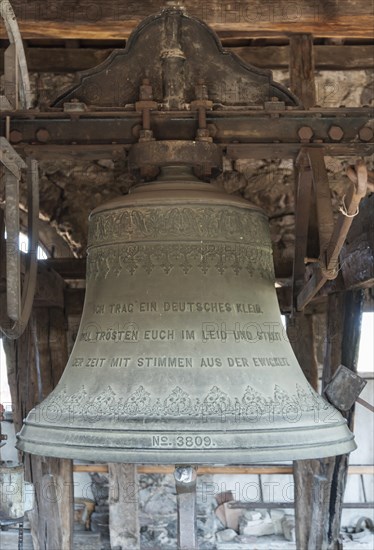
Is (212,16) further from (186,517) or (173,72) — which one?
(186,517)

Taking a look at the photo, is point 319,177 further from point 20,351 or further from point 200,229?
point 20,351

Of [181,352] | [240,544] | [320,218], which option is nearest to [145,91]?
[320,218]

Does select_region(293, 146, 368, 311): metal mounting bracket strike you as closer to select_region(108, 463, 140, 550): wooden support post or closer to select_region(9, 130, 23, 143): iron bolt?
select_region(9, 130, 23, 143): iron bolt

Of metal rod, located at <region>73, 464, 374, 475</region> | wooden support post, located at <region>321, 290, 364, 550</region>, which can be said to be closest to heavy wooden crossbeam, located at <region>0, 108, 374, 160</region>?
wooden support post, located at <region>321, 290, 364, 550</region>

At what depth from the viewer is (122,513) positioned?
543cm

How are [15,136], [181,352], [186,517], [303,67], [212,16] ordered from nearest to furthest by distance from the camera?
[181,352] → [15,136] → [186,517] → [212,16] → [303,67]

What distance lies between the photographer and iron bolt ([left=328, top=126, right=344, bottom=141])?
6.95ft

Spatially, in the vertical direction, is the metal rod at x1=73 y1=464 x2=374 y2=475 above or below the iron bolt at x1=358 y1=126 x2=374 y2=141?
below

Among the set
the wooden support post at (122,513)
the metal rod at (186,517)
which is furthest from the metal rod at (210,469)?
the metal rod at (186,517)

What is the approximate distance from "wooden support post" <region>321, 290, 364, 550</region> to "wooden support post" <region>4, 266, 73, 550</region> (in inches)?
50.7

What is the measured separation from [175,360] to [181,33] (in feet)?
2.92

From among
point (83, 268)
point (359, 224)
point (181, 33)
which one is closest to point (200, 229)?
point (181, 33)

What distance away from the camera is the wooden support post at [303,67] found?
3555 mm

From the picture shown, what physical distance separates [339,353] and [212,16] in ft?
5.12
